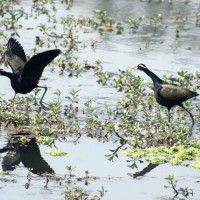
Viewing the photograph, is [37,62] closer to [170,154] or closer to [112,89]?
[112,89]

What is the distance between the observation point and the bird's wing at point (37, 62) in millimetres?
9303

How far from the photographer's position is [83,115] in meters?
9.75

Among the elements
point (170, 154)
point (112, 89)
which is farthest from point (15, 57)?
point (170, 154)

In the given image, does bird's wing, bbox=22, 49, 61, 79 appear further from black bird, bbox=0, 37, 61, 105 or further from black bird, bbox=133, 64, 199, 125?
black bird, bbox=133, 64, 199, 125

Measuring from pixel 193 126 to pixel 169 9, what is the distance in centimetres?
1054

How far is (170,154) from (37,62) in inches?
107

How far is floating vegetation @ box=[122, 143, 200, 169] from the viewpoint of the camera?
7840mm

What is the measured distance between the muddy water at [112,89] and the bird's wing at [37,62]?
92 centimetres

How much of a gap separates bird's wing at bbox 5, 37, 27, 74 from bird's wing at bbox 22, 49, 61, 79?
1.15ft

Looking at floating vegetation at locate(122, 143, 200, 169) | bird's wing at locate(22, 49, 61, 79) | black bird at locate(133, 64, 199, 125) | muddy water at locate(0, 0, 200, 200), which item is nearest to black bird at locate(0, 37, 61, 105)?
bird's wing at locate(22, 49, 61, 79)

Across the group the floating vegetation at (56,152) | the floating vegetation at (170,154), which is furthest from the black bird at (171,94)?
the floating vegetation at (56,152)

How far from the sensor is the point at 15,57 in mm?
10258

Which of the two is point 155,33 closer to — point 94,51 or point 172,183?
point 94,51

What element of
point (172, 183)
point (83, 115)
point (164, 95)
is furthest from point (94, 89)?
→ point (172, 183)
